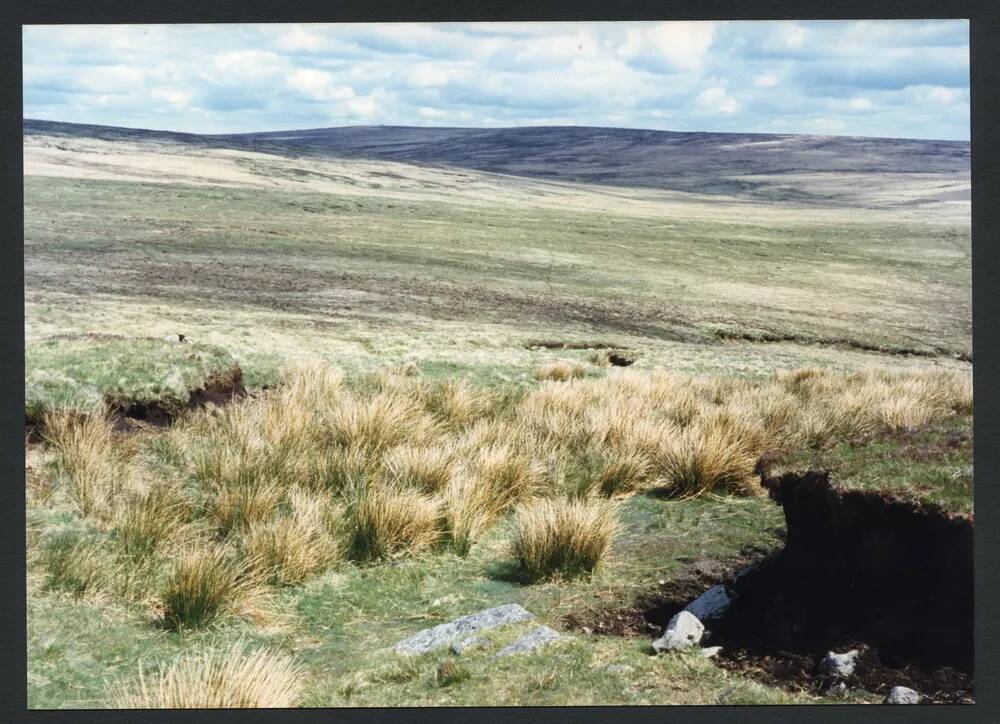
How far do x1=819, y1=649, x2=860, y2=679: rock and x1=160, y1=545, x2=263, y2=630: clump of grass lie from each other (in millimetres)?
2759

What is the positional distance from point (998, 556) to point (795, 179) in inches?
538

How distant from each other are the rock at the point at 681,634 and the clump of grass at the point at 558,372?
4331 millimetres

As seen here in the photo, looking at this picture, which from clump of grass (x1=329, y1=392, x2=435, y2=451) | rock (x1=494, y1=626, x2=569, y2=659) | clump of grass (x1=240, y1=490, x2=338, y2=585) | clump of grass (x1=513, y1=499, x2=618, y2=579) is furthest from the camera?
clump of grass (x1=329, y1=392, x2=435, y2=451)

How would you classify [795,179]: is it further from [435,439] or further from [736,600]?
[736,600]

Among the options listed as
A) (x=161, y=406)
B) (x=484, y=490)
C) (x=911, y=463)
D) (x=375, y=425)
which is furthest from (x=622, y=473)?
(x=161, y=406)

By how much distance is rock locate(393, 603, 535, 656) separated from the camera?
4707 mm

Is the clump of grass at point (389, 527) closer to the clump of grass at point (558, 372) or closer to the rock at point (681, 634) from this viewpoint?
the rock at point (681, 634)

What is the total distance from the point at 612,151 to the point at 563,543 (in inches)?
1085

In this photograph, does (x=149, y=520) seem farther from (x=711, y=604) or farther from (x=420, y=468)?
(x=711, y=604)

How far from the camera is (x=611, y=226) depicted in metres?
19.0

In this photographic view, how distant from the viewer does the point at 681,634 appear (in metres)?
4.68

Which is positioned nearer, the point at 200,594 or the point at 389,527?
the point at 200,594

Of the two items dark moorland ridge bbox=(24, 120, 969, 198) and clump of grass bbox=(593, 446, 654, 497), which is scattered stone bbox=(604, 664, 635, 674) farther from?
dark moorland ridge bbox=(24, 120, 969, 198)

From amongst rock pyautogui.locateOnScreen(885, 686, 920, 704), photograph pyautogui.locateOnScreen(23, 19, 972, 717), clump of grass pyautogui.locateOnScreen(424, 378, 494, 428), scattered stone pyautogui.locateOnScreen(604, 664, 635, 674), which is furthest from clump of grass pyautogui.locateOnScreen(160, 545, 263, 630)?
rock pyautogui.locateOnScreen(885, 686, 920, 704)
